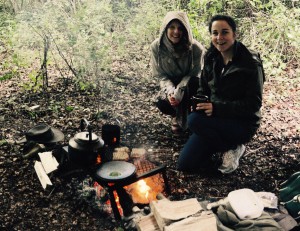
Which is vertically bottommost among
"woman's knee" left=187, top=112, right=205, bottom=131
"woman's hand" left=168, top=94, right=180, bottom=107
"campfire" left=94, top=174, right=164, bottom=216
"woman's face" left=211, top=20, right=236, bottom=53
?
"campfire" left=94, top=174, right=164, bottom=216

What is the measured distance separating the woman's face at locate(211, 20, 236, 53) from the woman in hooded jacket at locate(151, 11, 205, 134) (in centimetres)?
81

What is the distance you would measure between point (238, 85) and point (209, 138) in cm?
79

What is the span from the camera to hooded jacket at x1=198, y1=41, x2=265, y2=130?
3666 mm

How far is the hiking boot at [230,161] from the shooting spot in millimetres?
4102

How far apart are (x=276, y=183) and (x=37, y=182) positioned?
307cm

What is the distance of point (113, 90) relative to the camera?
6.43m

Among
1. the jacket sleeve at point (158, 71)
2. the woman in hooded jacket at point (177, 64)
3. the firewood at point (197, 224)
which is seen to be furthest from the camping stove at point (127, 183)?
the jacket sleeve at point (158, 71)

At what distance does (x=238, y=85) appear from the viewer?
380 cm

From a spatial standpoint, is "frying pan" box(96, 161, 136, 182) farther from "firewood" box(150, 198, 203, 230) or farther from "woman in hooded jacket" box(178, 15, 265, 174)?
"woman in hooded jacket" box(178, 15, 265, 174)

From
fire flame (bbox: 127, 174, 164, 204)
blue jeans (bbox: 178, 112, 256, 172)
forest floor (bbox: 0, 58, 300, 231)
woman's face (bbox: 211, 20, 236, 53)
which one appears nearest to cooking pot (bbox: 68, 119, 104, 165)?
forest floor (bbox: 0, 58, 300, 231)

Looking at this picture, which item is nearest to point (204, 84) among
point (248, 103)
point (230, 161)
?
point (248, 103)

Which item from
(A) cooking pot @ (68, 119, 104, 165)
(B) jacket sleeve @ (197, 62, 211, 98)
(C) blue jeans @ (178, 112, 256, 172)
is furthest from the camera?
(B) jacket sleeve @ (197, 62, 211, 98)

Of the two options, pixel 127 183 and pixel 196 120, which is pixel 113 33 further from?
pixel 127 183

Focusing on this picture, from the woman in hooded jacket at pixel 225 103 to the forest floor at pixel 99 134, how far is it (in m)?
0.28
